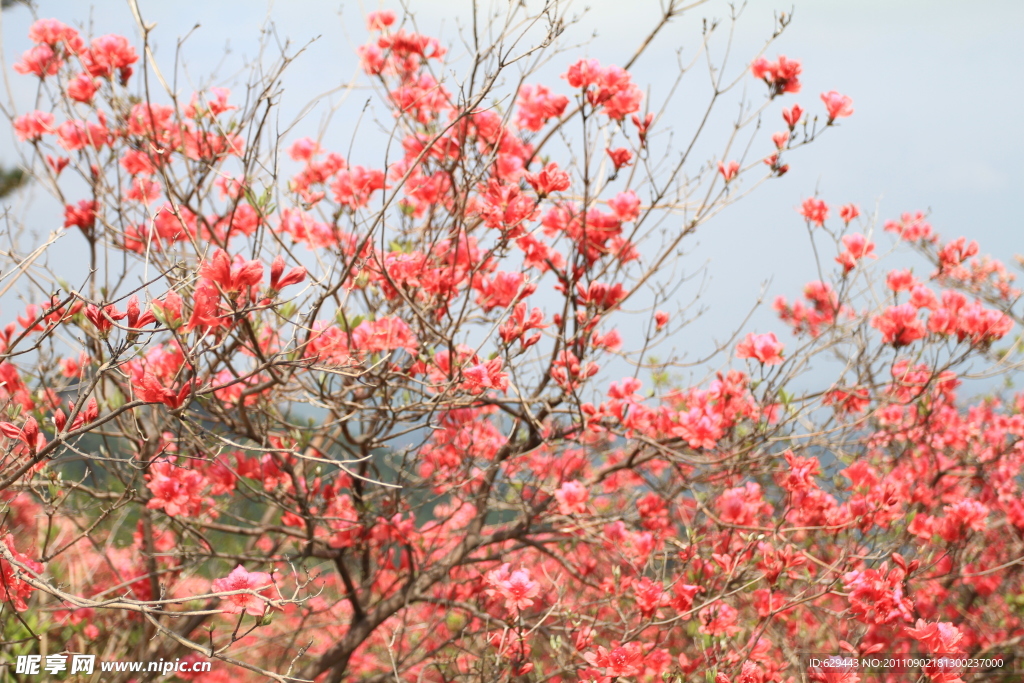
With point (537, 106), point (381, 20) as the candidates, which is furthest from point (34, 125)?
point (537, 106)

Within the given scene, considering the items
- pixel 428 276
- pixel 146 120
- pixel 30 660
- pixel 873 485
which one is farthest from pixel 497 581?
pixel 146 120

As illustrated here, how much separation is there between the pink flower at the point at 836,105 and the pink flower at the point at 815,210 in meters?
0.68

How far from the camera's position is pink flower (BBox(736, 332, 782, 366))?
9.38 ft

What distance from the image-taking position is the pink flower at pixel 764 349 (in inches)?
113

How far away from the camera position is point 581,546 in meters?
4.65

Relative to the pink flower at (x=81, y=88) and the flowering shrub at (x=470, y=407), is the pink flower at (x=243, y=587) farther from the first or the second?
the pink flower at (x=81, y=88)

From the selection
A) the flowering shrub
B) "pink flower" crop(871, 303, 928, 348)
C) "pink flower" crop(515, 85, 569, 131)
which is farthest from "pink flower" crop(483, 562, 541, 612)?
"pink flower" crop(871, 303, 928, 348)

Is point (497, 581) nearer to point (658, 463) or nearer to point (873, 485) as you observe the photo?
point (873, 485)

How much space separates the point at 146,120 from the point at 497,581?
2.54m

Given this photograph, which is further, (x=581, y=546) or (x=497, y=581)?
(x=581, y=546)

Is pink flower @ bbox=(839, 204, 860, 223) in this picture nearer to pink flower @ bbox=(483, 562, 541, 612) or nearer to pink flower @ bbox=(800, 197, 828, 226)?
pink flower @ bbox=(800, 197, 828, 226)

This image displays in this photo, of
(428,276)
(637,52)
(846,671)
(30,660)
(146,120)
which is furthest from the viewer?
(146,120)

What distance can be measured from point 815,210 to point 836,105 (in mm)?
730

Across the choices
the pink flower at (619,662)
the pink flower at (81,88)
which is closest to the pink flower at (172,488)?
the pink flower at (619,662)
